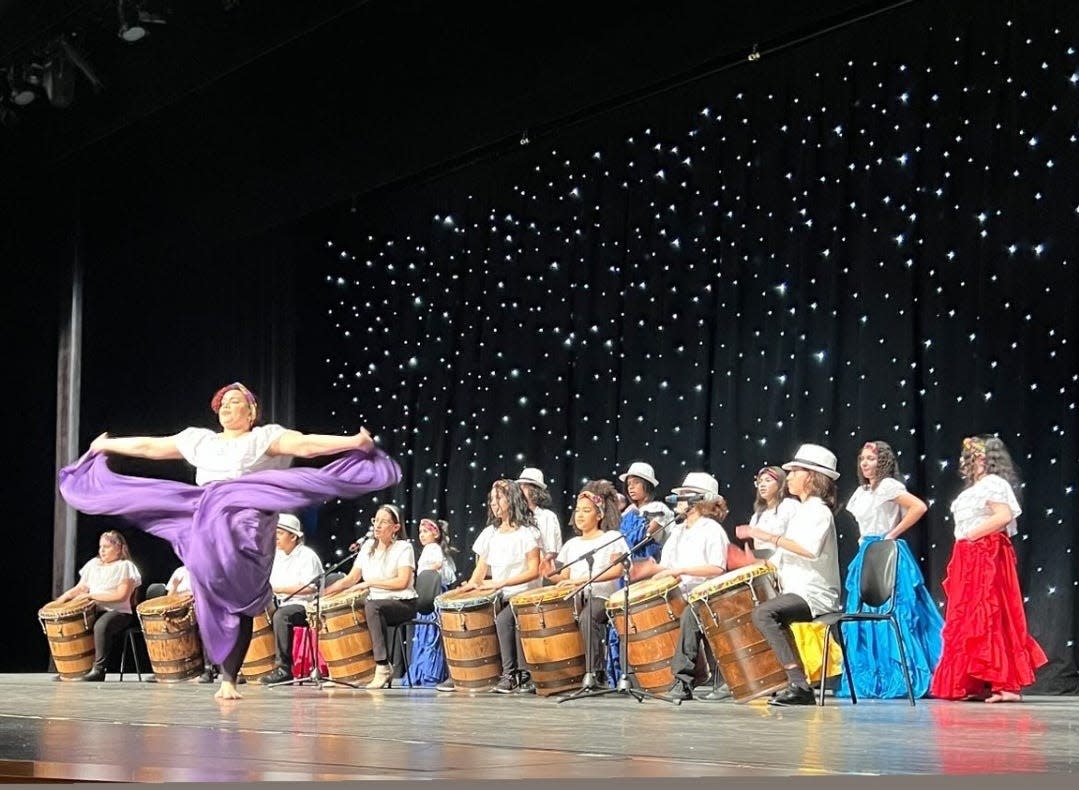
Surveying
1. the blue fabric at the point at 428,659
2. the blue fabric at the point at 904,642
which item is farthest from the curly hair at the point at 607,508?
the blue fabric at the point at 428,659

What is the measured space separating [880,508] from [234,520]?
3.14m

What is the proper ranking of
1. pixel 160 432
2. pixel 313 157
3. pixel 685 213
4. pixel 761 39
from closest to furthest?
1. pixel 761 39
2. pixel 685 213
3. pixel 313 157
4. pixel 160 432

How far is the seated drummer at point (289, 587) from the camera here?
9641 mm

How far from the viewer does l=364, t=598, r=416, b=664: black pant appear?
28.4 feet

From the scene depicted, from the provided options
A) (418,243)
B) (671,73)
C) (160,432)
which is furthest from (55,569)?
(671,73)

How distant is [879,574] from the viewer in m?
6.53

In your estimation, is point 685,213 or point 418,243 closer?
point 685,213

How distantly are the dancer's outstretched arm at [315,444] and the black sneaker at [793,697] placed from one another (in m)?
2.06

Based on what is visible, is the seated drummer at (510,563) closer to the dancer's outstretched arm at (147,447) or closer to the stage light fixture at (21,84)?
the dancer's outstretched arm at (147,447)

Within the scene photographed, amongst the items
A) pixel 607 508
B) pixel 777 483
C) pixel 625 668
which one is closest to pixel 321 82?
pixel 607 508

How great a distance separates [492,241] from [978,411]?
176 inches

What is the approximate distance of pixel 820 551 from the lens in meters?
6.49

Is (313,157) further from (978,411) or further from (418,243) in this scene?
(978,411)

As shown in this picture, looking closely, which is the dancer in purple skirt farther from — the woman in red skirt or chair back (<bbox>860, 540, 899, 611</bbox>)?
the woman in red skirt
